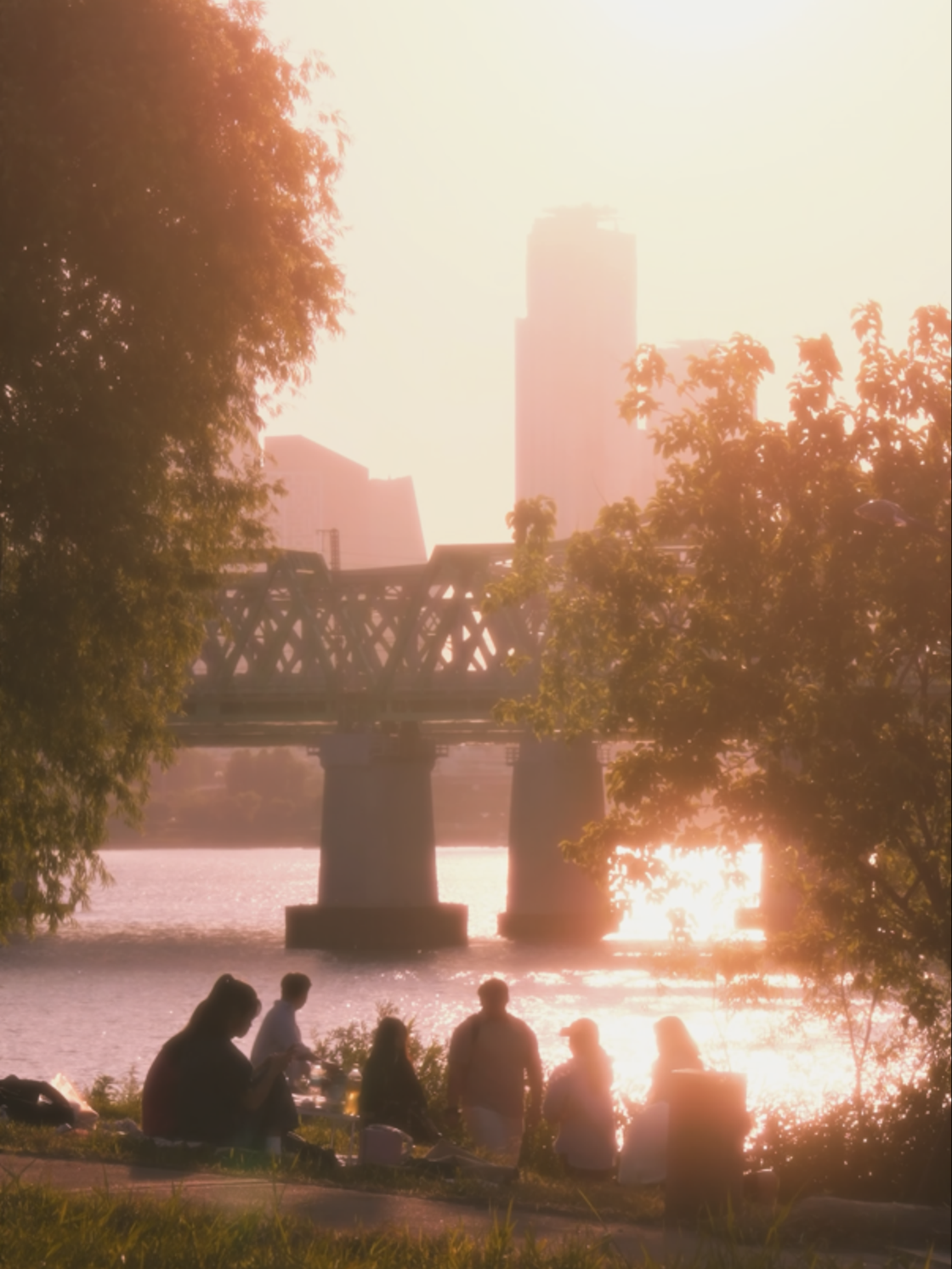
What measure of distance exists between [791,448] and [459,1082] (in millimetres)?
7275

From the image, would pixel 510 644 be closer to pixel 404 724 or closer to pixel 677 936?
pixel 404 724

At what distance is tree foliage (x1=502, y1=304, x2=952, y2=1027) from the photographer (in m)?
17.7

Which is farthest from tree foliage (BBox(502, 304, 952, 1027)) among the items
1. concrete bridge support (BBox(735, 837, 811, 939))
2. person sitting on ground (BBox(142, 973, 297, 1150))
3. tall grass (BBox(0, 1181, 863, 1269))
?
tall grass (BBox(0, 1181, 863, 1269))

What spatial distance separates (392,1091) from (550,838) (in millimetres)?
68899

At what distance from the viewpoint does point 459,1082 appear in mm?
15562

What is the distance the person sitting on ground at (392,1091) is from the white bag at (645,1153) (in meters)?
1.61

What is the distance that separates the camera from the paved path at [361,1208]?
10.4 meters

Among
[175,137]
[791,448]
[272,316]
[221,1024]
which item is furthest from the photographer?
[791,448]

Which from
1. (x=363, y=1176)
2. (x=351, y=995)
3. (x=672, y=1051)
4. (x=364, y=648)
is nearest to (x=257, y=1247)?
(x=363, y=1176)

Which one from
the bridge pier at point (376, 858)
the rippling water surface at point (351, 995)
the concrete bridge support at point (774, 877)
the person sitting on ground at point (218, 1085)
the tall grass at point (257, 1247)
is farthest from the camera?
the bridge pier at point (376, 858)

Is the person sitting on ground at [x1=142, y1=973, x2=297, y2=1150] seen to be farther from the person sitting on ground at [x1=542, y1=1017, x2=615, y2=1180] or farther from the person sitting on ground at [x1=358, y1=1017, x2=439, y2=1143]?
the person sitting on ground at [x1=542, y1=1017, x2=615, y2=1180]

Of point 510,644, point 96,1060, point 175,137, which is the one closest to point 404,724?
point 510,644

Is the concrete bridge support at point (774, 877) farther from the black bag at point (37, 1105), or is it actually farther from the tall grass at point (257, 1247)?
the tall grass at point (257, 1247)

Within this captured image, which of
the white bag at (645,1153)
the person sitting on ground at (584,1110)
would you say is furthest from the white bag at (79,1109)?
the white bag at (645,1153)
